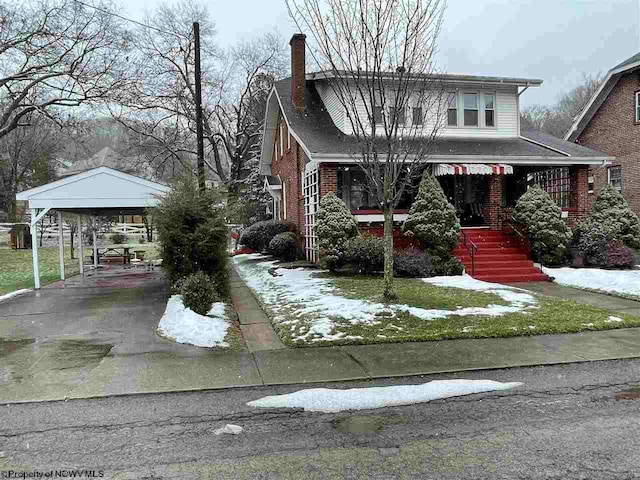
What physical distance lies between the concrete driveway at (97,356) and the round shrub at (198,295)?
0.70 metres

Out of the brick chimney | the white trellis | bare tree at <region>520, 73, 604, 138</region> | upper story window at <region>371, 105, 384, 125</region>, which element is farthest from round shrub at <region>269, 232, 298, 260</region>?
bare tree at <region>520, 73, 604, 138</region>

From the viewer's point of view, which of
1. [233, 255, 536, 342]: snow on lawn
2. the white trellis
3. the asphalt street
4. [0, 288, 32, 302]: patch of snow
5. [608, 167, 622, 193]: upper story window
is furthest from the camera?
[608, 167, 622, 193]: upper story window

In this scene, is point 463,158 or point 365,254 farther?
point 463,158

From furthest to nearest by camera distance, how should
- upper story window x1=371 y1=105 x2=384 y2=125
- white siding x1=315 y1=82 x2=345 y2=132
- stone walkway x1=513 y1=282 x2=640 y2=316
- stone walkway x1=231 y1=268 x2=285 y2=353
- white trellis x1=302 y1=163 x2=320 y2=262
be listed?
white siding x1=315 y1=82 x2=345 y2=132, white trellis x1=302 y1=163 x2=320 y2=262, stone walkway x1=513 y1=282 x2=640 y2=316, upper story window x1=371 y1=105 x2=384 y2=125, stone walkway x1=231 y1=268 x2=285 y2=353

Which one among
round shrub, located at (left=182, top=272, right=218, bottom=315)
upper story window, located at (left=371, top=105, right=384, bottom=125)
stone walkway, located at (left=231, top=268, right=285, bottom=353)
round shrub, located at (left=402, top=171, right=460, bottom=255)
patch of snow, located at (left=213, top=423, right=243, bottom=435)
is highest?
upper story window, located at (left=371, top=105, right=384, bottom=125)

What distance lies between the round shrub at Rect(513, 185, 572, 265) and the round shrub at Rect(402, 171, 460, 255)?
7.88 feet

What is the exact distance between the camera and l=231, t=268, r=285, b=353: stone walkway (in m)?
7.07

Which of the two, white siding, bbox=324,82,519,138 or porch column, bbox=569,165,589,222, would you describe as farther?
white siding, bbox=324,82,519,138

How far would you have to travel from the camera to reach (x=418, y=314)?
8188 mm

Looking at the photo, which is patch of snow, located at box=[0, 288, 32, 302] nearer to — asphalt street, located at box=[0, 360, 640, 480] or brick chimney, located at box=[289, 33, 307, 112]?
asphalt street, located at box=[0, 360, 640, 480]

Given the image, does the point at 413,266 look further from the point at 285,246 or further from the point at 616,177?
the point at 616,177

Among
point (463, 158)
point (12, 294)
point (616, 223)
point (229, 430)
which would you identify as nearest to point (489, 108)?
point (463, 158)

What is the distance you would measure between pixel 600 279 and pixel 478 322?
597 cm

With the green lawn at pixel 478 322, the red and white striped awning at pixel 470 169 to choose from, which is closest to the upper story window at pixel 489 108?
the red and white striped awning at pixel 470 169
